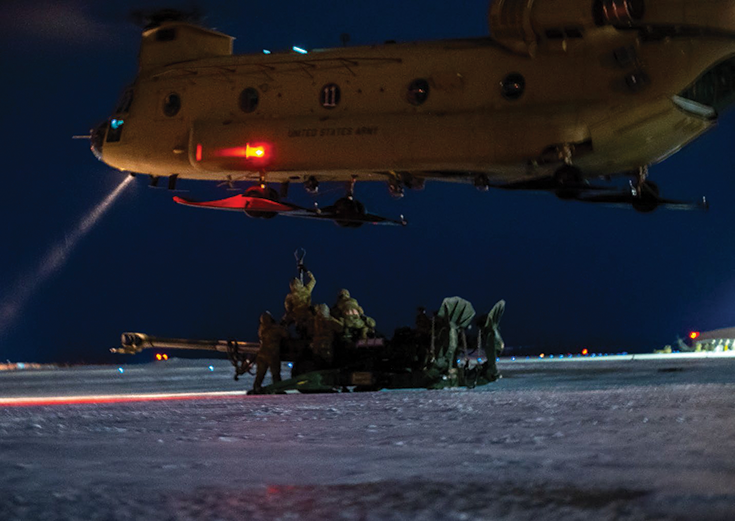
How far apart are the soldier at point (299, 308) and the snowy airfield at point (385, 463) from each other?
6.41m

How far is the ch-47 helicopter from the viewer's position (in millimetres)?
15258

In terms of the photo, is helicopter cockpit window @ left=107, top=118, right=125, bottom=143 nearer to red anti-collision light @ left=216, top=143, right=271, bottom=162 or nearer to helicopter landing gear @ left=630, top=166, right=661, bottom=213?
red anti-collision light @ left=216, top=143, right=271, bottom=162

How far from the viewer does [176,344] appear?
64.2 feet

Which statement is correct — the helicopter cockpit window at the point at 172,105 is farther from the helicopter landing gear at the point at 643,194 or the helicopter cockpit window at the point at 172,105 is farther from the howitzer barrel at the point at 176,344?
the helicopter landing gear at the point at 643,194

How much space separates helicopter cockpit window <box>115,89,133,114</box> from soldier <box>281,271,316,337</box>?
5.17 meters

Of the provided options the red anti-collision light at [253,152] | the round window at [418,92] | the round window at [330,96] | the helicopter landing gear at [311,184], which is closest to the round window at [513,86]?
the round window at [418,92]

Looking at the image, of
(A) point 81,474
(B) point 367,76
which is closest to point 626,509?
(A) point 81,474

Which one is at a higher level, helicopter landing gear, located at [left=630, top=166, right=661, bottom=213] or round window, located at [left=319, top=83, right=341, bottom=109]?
round window, located at [left=319, top=83, right=341, bottom=109]

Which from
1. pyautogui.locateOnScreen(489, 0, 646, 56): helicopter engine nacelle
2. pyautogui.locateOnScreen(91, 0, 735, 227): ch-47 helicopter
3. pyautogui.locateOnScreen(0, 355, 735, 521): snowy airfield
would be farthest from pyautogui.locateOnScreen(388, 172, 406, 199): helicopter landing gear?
pyautogui.locateOnScreen(0, 355, 735, 521): snowy airfield

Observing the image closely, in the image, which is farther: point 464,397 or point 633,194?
point 633,194

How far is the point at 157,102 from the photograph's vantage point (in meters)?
19.6

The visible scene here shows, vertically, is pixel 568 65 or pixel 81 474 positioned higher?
pixel 568 65

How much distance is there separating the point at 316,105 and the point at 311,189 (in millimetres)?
1636

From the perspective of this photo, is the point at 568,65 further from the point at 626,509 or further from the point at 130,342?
the point at 626,509
